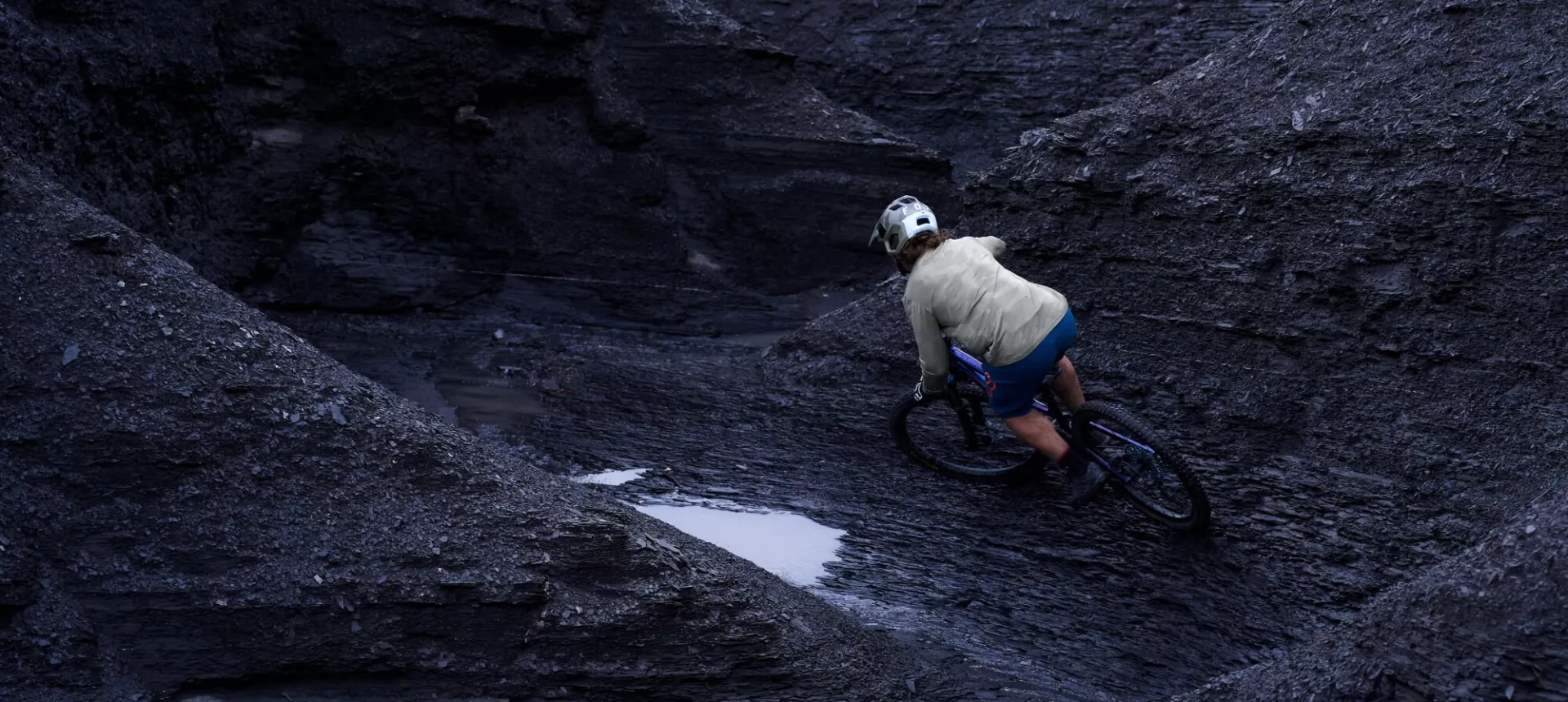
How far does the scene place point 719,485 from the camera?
21.4 feet

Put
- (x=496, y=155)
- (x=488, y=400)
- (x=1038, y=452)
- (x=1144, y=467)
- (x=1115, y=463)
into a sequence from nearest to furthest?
(x=1144, y=467), (x=1115, y=463), (x=1038, y=452), (x=488, y=400), (x=496, y=155)

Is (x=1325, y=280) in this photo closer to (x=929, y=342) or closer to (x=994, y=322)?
(x=994, y=322)

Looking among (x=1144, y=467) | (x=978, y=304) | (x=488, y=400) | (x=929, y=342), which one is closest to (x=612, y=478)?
(x=488, y=400)

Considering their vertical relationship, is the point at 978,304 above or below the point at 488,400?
above

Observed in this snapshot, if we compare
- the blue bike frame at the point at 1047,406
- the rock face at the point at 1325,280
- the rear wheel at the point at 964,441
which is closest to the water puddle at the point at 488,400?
the rear wheel at the point at 964,441

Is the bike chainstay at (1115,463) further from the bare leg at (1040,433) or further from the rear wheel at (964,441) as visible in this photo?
the rear wheel at (964,441)

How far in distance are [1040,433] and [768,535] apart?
1.35m

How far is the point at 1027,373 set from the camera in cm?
548

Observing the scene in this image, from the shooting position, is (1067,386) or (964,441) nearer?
(1067,386)

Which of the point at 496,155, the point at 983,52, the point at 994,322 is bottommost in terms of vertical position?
the point at 994,322

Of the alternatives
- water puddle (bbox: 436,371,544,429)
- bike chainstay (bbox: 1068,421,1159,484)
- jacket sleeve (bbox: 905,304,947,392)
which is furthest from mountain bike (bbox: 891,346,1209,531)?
water puddle (bbox: 436,371,544,429)

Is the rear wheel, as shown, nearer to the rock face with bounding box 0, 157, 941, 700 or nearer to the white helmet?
the white helmet

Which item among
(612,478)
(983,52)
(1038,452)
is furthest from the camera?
(983,52)

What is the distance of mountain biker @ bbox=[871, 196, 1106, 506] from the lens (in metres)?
5.41
